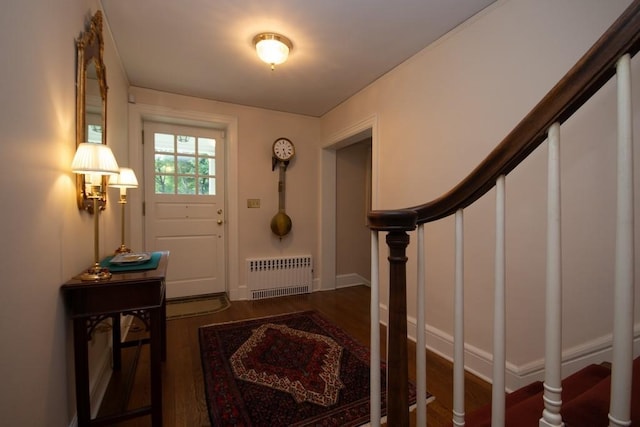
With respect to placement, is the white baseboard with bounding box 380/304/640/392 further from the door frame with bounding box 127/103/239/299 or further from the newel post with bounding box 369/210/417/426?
the door frame with bounding box 127/103/239/299

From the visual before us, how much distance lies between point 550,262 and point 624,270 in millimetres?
101

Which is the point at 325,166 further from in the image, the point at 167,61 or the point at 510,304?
the point at 510,304

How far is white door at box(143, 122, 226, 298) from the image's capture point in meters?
3.22

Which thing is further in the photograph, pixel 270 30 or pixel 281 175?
pixel 281 175

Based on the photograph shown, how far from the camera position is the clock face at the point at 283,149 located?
3.58 meters

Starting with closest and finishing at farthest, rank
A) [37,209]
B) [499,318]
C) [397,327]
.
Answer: [499,318]
[397,327]
[37,209]

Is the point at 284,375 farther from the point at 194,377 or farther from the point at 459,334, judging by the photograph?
the point at 459,334

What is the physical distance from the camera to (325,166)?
3.86 m

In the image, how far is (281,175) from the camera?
3.67 meters

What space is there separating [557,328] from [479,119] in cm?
168

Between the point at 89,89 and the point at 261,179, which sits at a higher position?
the point at 89,89

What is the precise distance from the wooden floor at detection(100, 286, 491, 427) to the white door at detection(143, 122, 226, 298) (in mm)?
703

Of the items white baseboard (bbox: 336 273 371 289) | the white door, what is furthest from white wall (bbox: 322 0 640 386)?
the white door

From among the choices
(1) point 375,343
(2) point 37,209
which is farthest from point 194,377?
(1) point 375,343
